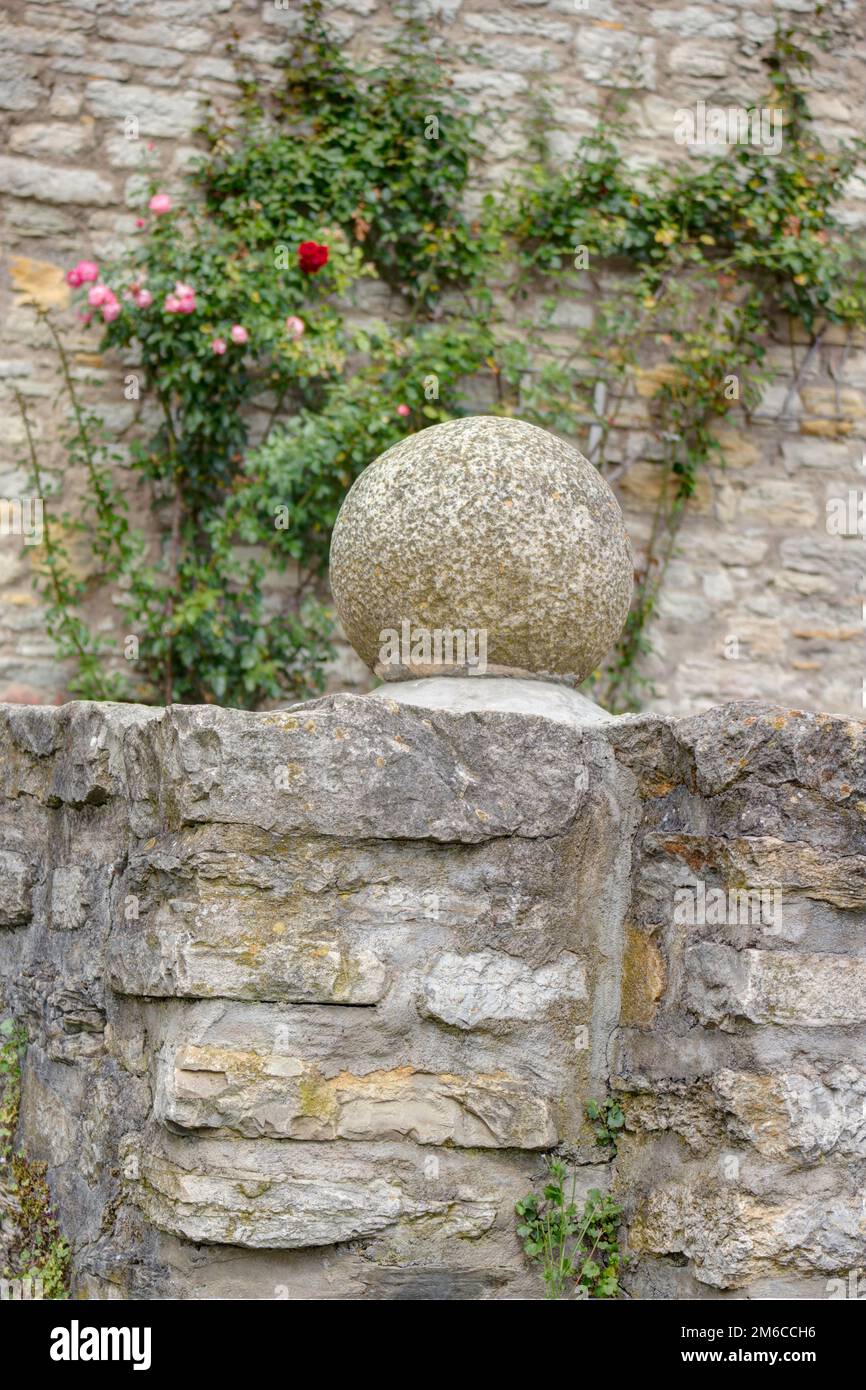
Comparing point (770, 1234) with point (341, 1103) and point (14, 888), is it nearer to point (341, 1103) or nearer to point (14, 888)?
point (341, 1103)

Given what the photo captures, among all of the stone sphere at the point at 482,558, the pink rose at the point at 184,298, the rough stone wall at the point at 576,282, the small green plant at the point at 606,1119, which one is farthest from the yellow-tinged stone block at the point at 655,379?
the small green plant at the point at 606,1119

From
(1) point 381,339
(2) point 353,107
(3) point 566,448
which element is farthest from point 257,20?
(3) point 566,448

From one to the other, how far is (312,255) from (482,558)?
10.7 ft

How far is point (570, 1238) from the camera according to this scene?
7.91 ft

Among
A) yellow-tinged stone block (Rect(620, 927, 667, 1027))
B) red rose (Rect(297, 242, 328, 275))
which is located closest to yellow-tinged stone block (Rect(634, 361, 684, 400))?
red rose (Rect(297, 242, 328, 275))

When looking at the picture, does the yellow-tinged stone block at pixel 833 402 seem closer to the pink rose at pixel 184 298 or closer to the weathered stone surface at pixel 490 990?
the pink rose at pixel 184 298

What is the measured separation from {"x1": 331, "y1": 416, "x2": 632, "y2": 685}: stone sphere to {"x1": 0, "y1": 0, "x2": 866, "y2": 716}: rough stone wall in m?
3.00

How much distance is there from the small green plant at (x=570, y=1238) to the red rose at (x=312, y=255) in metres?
4.05

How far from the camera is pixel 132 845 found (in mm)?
Answer: 2512

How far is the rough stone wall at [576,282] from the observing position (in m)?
5.60

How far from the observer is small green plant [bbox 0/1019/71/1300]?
2588 mm

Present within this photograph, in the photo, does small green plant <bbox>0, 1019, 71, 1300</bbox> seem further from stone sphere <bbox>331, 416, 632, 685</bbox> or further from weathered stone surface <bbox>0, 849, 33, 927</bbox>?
stone sphere <bbox>331, 416, 632, 685</bbox>

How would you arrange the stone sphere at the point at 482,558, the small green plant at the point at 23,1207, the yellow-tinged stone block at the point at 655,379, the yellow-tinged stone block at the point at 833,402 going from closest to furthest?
the small green plant at the point at 23,1207 → the stone sphere at the point at 482,558 → the yellow-tinged stone block at the point at 655,379 → the yellow-tinged stone block at the point at 833,402
